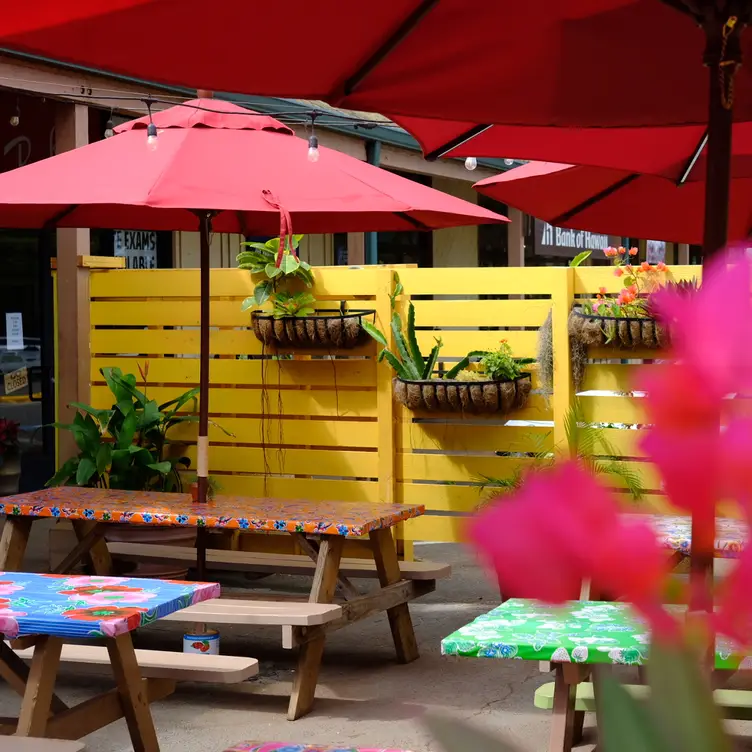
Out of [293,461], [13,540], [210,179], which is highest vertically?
[210,179]

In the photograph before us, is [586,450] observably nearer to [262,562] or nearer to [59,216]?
[262,562]

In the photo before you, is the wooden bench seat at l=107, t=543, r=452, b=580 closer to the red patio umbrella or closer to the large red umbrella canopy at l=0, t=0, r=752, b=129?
the red patio umbrella

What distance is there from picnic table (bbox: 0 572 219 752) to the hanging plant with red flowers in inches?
194

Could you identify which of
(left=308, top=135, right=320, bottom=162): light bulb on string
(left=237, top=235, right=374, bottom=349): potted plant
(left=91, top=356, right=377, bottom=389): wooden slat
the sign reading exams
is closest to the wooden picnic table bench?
(left=308, top=135, right=320, bottom=162): light bulb on string

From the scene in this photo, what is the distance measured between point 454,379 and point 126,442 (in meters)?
1.98

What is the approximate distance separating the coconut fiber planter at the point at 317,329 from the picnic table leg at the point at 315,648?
2.07 m

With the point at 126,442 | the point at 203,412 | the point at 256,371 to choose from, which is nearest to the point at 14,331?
the point at 126,442

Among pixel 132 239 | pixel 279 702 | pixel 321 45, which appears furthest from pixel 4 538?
pixel 132 239

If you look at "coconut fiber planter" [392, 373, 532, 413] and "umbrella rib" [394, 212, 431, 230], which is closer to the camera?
"umbrella rib" [394, 212, 431, 230]

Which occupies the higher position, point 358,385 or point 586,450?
point 358,385

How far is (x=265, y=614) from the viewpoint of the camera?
470 centimetres

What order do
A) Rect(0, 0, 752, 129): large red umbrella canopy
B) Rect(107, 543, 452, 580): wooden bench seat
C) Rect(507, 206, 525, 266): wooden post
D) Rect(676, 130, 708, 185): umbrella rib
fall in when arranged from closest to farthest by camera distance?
Rect(0, 0, 752, 129): large red umbrella canopy < Rect(676, 130, 708, 185): umbrella rib < Rect(107, 543, 452, 580): wooden bench seat < Rect(507, 206, 525, 266): wooden post

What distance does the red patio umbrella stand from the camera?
16.4 ft

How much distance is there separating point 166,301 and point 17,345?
2455 mm
